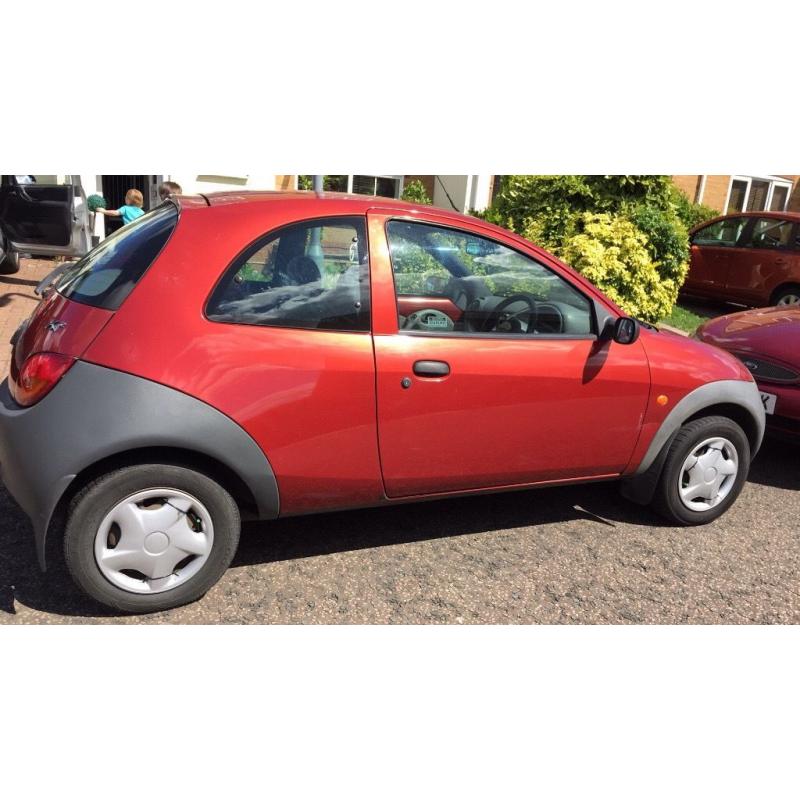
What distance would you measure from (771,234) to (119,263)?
10.2m

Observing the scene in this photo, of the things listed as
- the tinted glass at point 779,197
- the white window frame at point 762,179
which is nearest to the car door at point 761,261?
the white window frame at point 762,179

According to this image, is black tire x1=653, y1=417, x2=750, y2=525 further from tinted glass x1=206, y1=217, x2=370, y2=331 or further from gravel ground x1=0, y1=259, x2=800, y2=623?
tinted glass x1=206, y1=217, x2=370, y2=331

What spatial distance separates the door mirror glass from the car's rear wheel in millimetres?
7828

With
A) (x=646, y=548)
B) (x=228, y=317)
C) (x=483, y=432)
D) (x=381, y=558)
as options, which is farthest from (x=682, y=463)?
(x=228, y=317)

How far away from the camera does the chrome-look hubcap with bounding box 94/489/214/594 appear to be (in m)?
2.83

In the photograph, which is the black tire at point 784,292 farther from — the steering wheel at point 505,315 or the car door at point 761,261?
the steering wheel at point 505,315

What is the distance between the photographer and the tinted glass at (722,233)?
36.2 ft

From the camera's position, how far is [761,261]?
10.5m

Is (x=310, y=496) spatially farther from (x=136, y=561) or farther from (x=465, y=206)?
(x=465, y=206)

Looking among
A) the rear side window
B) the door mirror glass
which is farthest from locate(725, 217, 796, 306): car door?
the rear side window

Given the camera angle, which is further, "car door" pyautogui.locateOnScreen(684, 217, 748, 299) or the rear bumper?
"car door" pyautogui.locateOnScreen(684, 217, 748, 299)

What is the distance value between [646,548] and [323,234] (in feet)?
7.59

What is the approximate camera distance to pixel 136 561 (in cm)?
289

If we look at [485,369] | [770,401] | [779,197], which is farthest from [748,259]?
[779,197]
